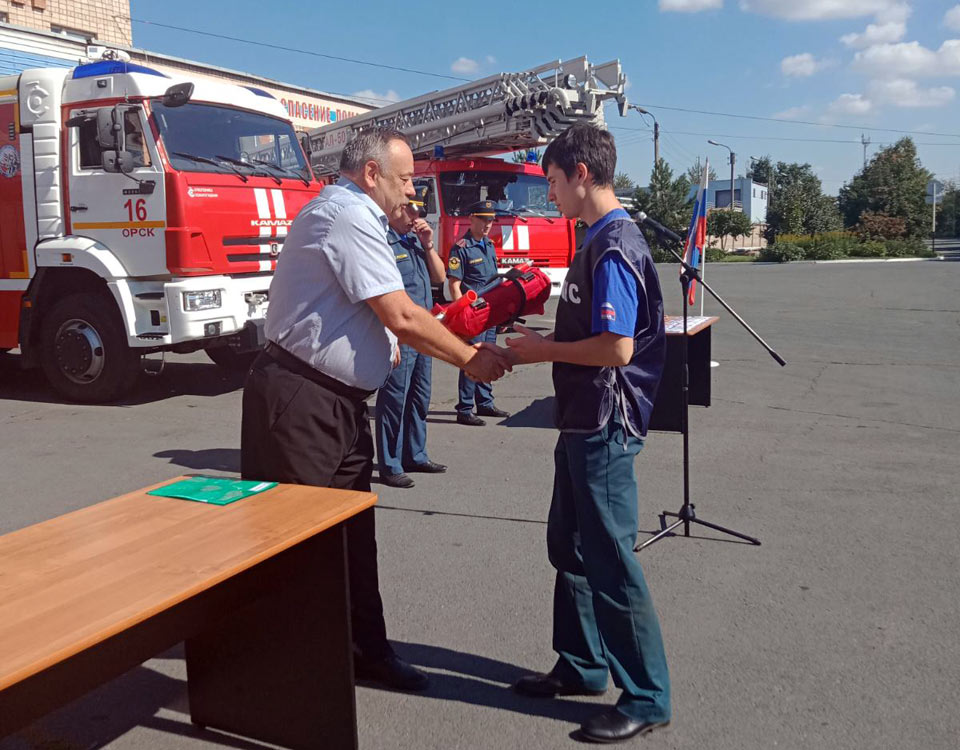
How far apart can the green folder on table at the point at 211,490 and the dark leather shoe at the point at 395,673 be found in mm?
892

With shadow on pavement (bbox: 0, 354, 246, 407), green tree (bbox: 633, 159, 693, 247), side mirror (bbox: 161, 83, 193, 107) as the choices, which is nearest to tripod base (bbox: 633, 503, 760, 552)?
side mirror (bbox: 161, 83, 193, 107)

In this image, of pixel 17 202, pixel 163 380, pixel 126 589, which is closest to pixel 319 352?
pixel 126 589

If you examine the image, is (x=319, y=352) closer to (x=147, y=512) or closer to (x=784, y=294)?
(x=147, y=512)

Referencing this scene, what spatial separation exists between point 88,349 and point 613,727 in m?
7.30

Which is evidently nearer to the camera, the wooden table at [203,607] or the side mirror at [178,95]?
the wooden table at [203,607]

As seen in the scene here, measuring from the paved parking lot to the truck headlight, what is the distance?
3.41ft

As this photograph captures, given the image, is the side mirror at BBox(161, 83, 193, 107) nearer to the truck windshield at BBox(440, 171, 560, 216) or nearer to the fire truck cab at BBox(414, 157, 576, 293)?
the fire truck cab at BBox(414, 157, 576, 293)

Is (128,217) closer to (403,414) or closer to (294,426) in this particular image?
(403,414)

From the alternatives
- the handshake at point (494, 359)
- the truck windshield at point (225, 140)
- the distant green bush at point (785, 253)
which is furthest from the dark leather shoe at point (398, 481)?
the distant green bush at point (785, 253)

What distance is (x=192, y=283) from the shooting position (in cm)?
794

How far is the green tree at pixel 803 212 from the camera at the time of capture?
2318 inches

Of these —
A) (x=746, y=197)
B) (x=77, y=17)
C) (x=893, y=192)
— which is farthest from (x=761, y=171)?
(x=77, y=17)

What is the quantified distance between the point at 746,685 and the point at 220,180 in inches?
266

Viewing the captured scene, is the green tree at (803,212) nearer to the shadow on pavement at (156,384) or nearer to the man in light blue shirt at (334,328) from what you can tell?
the shadow on pavement at (156,384)
